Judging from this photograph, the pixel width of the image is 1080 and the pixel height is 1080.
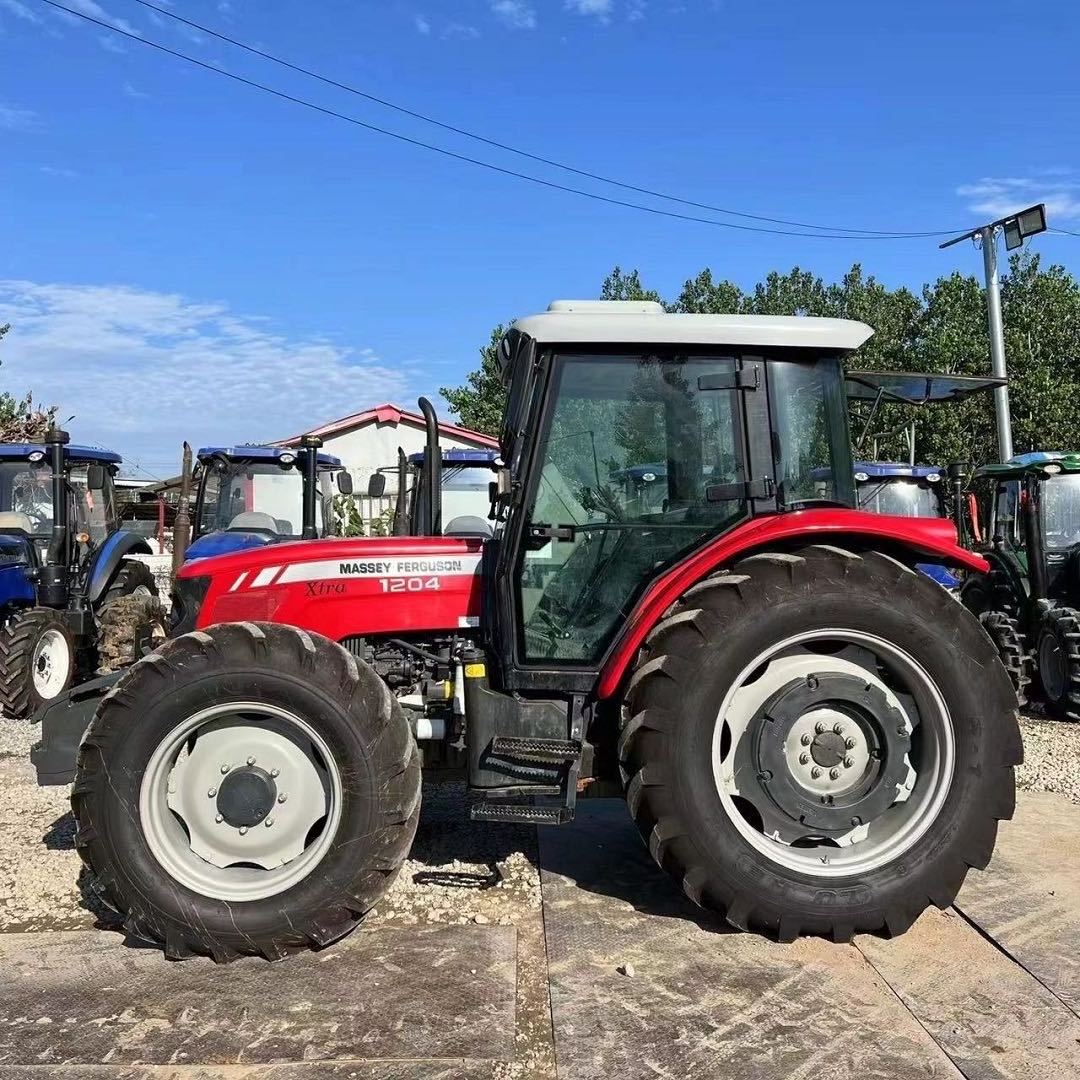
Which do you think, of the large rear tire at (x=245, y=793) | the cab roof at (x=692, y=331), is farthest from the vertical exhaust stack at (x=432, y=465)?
the large rear tire at (x=245, y=793)

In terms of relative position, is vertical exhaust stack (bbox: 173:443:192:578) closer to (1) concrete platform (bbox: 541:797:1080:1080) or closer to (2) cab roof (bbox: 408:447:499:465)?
(2) cab roof (bbox: 408:447:499:465)

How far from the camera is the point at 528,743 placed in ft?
11.8

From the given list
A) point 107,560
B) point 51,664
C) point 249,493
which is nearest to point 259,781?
point 51,664

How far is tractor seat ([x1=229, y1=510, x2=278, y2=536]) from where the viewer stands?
972 centimetres

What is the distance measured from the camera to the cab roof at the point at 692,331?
352 cm

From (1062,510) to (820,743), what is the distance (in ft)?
21.3

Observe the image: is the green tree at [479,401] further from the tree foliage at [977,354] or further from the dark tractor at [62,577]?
the dark tractor at [62,577]

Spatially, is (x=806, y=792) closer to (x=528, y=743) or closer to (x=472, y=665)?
(x=528, y=743)

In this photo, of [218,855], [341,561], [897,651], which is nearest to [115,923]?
[218,855]

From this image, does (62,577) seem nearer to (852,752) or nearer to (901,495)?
(852,752)

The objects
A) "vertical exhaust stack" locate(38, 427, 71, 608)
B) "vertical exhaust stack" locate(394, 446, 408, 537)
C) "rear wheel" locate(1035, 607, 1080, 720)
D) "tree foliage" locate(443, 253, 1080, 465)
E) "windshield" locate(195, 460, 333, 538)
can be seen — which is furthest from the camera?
"tree foliage" locate(443, 253, 1080, 465)

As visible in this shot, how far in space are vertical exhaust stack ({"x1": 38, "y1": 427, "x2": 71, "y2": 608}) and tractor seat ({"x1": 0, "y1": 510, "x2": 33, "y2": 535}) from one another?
1.69 ft

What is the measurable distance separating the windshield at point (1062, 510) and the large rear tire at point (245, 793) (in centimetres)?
732

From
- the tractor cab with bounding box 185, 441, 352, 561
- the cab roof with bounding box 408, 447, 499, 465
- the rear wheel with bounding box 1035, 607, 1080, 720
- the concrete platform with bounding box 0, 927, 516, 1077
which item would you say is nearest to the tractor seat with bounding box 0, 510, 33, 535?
the tractor cab with bounding box 185, 441, 352, 561
